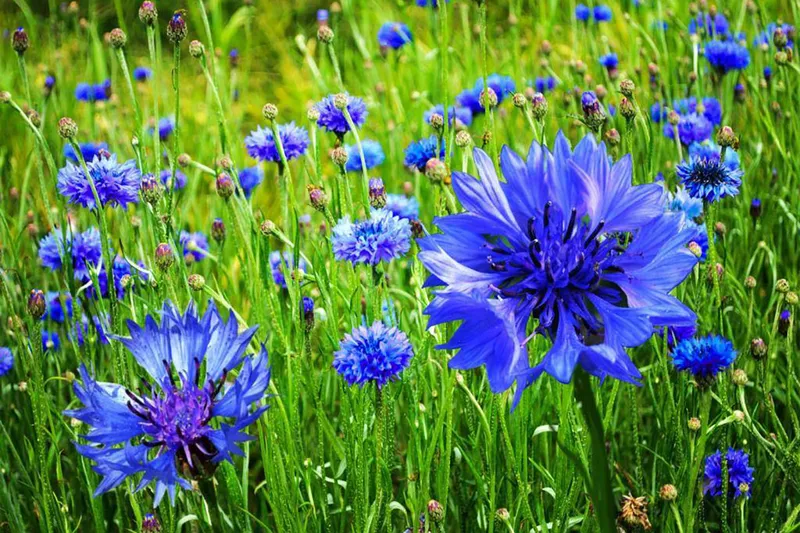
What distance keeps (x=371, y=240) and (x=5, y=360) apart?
84 centimetres

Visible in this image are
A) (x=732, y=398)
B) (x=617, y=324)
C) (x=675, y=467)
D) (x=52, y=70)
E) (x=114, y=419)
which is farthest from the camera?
(x=52, y=70)

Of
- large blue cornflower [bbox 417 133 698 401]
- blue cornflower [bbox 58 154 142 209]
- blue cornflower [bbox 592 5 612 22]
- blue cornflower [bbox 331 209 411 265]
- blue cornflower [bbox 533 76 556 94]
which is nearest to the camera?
large blue cornflower [bbox 417 133 698 401]

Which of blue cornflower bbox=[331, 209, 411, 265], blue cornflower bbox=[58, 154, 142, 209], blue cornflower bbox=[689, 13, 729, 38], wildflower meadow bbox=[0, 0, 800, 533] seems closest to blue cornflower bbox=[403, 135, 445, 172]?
wildflower meadow bbox=[0, 0, 800, 533]

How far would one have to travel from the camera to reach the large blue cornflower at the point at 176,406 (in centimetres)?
87

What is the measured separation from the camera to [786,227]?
1.90 m

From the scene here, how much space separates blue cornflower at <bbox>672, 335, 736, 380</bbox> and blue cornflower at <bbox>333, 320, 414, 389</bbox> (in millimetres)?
373

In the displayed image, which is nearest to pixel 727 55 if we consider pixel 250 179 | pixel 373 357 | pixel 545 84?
pixel 545 84

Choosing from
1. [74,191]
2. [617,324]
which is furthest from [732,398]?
[74,191]

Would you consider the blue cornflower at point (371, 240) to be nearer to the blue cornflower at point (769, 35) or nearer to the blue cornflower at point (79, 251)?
the blue cornflower at point (79, 251)

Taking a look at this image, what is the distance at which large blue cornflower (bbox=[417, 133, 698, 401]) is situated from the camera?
0.83m

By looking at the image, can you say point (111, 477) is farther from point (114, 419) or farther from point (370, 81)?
point (370, 81)

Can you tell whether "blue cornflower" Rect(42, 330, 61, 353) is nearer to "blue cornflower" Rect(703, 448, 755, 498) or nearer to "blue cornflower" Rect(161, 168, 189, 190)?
"blue cornflower" Rect(161, 168, 189, 190)

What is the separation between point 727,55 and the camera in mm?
2082

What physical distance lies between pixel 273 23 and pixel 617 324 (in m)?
3.92
